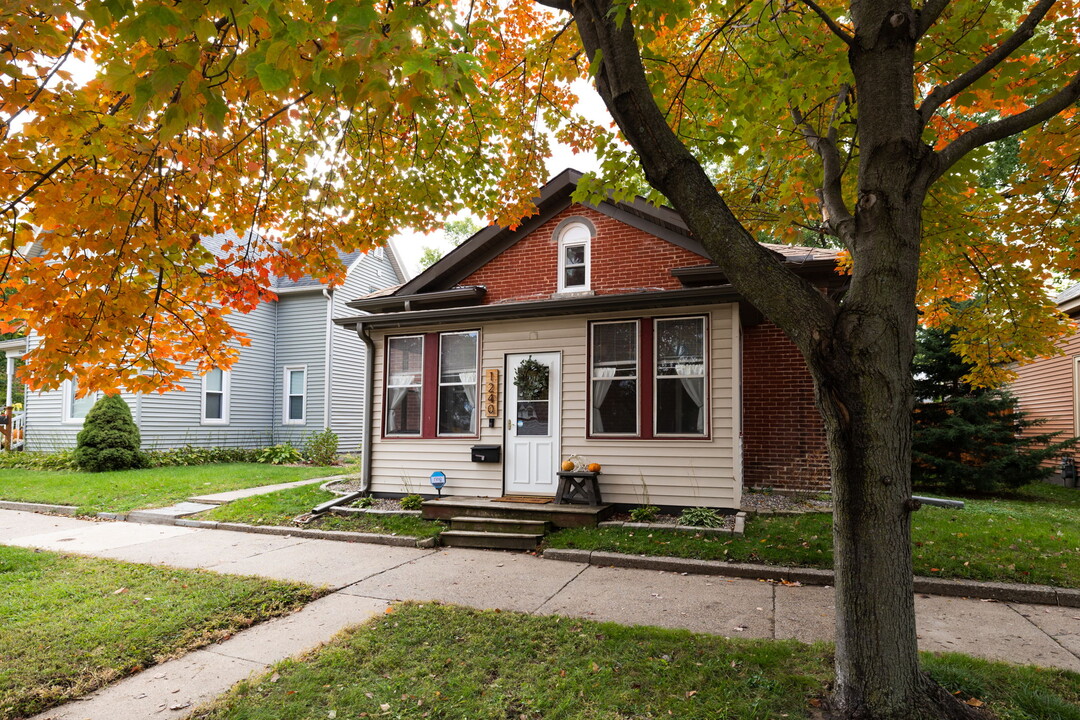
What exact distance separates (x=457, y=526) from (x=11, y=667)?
477 cm

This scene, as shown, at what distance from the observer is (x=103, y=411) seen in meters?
13.6

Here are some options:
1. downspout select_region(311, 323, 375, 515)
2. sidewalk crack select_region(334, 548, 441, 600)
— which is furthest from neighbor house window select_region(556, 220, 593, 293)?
sidewalk crack select_region(334, 548, 441, 600)

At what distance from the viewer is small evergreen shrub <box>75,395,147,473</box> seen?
43.7 feet

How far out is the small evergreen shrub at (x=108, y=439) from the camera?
43.7 feet

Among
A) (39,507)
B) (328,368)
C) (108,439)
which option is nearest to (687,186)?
(39,507)

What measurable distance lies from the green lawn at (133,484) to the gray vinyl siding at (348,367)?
121 inches

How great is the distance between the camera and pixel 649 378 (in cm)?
863

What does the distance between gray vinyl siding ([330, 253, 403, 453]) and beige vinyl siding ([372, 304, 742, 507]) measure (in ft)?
25.0

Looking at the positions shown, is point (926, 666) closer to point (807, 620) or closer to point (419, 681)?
point (807, 620)

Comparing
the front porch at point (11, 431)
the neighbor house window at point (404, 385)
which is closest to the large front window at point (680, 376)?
the neighbor house window at point (404, 385)

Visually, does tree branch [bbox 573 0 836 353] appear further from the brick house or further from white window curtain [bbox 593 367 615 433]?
white window curtain [bbox 593 367 615 433]

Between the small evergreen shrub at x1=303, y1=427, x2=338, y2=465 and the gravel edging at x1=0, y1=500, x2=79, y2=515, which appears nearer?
the gravel edging at x1=0, y1=500, x2=79, y2=515

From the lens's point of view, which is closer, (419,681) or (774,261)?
(774,261)

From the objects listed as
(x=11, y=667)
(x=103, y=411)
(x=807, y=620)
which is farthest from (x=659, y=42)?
(x=103, y=411)
